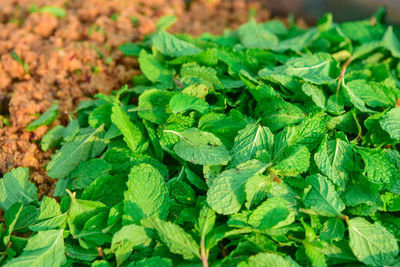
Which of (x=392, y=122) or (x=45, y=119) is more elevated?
(x=45, y=119)

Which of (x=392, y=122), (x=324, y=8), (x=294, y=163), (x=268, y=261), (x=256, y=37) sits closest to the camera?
(x=268, y=261)

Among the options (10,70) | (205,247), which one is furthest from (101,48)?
(205,247)

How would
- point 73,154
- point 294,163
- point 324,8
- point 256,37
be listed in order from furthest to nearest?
point 324,8 < point 256,37 < point 73,154 < point 294,163

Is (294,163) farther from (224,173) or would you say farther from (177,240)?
(177,240)

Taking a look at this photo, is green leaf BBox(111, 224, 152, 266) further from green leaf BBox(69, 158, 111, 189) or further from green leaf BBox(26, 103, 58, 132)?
green leaf BBox(26, 103, 58, 132)

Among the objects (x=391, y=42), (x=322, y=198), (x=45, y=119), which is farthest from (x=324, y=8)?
(x=45, y=119)

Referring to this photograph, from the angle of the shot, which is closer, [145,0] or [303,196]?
[303,196]

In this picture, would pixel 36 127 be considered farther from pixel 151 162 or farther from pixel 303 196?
pixel 303 196
